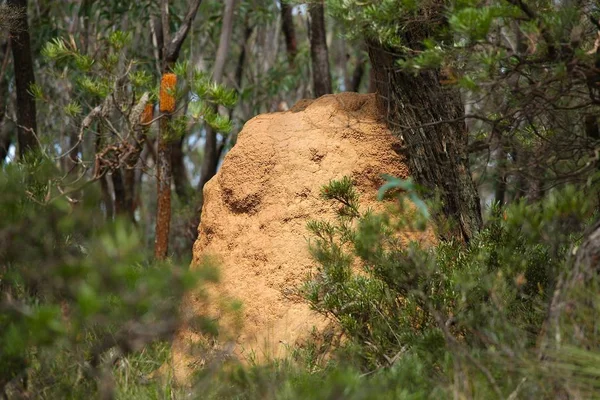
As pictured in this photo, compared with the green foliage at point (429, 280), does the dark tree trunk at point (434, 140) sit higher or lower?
higher

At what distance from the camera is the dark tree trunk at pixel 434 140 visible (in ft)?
18.6

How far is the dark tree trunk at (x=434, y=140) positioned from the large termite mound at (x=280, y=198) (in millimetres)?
165

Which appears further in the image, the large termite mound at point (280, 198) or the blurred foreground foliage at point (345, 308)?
the large termite mound at point (280, 198)

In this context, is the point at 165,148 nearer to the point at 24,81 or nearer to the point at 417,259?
the point at 24,81

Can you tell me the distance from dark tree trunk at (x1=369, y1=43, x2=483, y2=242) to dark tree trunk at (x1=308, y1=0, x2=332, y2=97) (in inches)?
159

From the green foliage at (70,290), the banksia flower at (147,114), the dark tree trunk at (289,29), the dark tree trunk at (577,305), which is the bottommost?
the dark tree trunk at (577,305)

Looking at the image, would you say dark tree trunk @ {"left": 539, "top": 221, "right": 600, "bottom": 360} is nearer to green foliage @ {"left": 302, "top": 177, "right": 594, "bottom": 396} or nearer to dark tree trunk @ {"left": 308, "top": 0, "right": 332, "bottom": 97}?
green foliage @ {"left": 302, "top": 177, "right": 594, "bottom": 396}

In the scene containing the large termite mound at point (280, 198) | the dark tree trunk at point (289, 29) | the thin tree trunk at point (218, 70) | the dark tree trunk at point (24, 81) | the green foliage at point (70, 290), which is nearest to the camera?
the green foliage at point (70, 290)

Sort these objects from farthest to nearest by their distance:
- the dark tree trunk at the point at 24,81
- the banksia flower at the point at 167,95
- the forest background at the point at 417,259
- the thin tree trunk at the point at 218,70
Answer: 1. the thin tree trunk at the point at 218,70
2. the dark tree trunk at the point at 24,81
3. the banksia flower at the point at 167,95
4. the forest background at the point at 417,259

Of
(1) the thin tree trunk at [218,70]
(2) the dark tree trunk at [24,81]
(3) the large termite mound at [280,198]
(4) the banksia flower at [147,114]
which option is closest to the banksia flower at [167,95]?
(4) the banksia flower at [147,114]

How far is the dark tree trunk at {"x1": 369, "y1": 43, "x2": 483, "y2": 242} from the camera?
5.66m

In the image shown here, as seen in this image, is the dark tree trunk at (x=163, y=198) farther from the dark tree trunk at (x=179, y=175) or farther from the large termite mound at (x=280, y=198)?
the dark tree trunk at (x=179, y=175)

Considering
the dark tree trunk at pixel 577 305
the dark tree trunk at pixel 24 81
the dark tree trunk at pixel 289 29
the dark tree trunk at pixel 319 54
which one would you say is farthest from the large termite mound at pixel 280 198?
the dark tree trunk at pixel 289 29

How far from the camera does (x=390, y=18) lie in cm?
484
